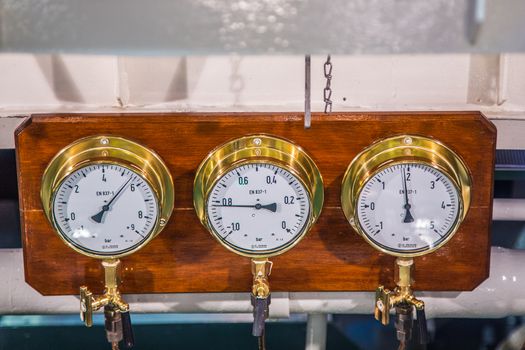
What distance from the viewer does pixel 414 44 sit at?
44 centimetres

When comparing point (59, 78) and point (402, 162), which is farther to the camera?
point (59, 78)

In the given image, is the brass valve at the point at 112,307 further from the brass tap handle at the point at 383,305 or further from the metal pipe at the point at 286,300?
the brass tap handle at the point at 383,305

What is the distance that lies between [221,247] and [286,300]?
0.50ft

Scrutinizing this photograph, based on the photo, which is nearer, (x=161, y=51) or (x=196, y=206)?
(x=161, y=51)

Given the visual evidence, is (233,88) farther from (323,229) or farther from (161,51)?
(161,51)

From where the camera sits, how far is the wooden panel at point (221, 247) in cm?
94

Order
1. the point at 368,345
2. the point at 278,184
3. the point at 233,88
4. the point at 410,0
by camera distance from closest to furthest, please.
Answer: the point at 410,0
the point at 278,184
the point at 233,88
the point at 368,345

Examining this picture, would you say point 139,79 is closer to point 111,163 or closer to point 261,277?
point 111,163

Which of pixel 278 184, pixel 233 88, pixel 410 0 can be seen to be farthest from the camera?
pixel 233 88

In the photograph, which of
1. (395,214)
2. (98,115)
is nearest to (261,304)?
(395,214)

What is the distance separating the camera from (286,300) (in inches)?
41.7

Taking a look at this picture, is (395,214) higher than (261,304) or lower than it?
higher

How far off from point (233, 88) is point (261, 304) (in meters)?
0.35

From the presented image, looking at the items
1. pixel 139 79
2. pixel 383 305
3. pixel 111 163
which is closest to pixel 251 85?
pixel 139 79
